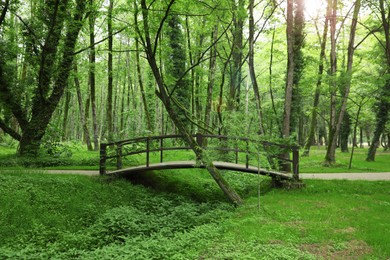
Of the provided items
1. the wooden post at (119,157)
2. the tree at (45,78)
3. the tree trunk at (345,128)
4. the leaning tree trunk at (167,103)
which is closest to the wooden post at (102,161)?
the wooden post at (119,157)

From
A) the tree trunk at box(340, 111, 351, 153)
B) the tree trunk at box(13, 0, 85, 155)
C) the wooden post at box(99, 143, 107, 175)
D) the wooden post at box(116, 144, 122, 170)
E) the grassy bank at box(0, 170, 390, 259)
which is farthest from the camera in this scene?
the tree trunk at box(340, 111, 351, 153)

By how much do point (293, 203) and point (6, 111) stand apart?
13662 mm

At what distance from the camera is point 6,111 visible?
551 inches

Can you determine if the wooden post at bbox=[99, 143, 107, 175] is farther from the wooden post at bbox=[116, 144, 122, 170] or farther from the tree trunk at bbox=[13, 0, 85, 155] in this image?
the tree trunk at bbox=[13, 0, 85, 155]

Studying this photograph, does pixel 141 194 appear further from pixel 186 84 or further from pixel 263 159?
pixel 186 84

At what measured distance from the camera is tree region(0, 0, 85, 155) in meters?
13.0

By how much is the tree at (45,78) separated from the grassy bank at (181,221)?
5.02m

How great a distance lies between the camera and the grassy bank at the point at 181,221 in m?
5.84

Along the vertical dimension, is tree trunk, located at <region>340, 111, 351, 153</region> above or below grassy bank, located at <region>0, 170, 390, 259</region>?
above

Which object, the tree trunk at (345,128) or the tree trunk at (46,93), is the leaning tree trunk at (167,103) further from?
the tree trunk at (345,128)

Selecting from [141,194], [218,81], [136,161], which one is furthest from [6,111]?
[218,81]

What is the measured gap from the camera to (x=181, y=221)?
28.3 ft

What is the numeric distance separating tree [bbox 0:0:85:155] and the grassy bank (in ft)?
16.5

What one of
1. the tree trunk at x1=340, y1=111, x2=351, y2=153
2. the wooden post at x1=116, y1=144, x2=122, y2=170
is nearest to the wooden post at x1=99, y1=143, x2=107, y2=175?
the wooden post at x1=116, y1=144, x2=122, y2=170
